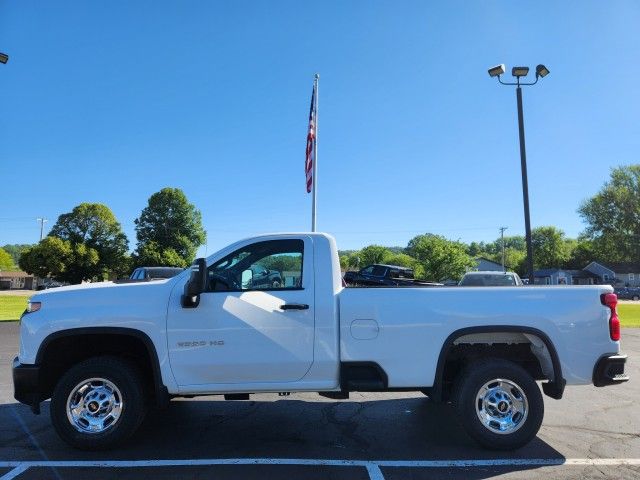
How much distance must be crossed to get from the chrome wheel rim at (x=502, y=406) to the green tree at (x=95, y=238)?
59.3 meters

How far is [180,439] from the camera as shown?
4.97m

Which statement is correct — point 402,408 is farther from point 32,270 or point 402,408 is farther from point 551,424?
point 32,270

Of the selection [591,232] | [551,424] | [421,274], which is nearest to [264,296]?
[551,424]

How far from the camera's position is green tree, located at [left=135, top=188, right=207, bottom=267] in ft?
193

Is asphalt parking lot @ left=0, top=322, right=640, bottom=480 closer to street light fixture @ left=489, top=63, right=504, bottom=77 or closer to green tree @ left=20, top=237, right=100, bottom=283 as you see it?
street light fixture @ left=489, top=63, right=504, bottom=77

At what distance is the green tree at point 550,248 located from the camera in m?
108

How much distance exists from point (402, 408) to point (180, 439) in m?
2.85

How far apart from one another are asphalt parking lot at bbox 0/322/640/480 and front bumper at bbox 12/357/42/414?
0.50 m

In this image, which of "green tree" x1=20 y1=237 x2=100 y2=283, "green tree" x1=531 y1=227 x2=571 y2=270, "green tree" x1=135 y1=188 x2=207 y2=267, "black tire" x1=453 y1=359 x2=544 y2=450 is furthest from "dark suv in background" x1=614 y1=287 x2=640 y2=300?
"black tire" x1=453 y1=359 x2=544 y2=450

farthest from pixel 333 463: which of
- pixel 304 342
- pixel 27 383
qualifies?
pixel 27 383

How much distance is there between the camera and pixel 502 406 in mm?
4633

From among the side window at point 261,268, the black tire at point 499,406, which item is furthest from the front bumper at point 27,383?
the black tire at point 499,406

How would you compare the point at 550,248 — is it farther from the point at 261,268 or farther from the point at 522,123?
the point at 261,268

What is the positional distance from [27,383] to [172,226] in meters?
57.5
